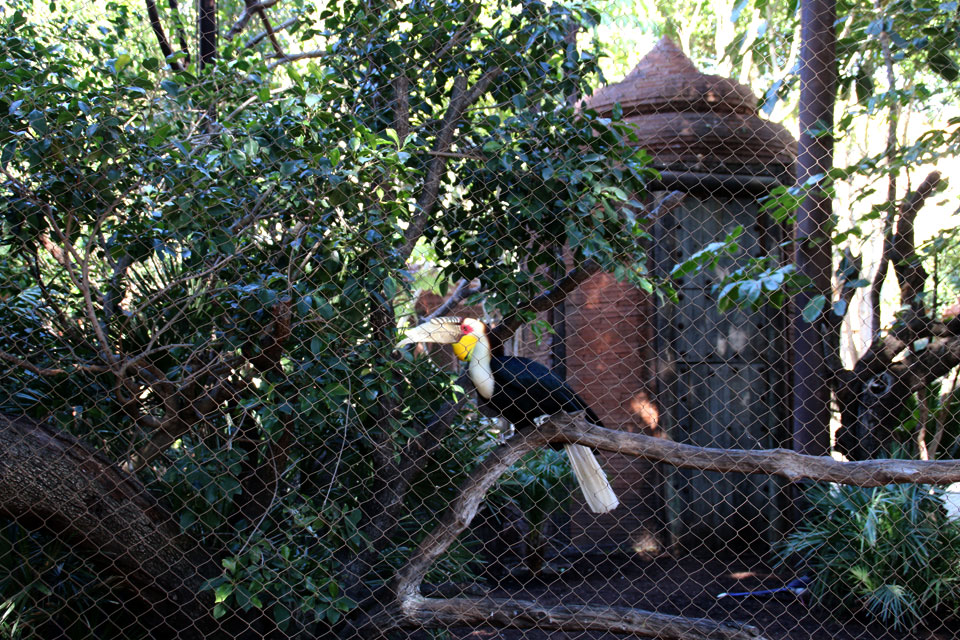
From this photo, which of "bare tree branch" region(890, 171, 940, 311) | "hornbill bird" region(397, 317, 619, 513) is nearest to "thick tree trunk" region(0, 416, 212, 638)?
"hornbill bird" region(397, 317, 619, 513)

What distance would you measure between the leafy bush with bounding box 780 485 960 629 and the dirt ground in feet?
0.27

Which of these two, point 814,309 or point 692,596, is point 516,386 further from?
point 692,596

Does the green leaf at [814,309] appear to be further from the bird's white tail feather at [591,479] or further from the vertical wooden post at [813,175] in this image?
the bird's white tail feather at [591,479]

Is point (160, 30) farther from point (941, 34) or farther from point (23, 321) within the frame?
point (941, 34)

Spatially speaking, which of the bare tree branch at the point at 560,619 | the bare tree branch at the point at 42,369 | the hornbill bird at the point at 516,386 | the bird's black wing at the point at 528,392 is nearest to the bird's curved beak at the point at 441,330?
the hornbill bird at the point at 516,386

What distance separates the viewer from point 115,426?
247cm

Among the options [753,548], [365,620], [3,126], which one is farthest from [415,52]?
[753,548]

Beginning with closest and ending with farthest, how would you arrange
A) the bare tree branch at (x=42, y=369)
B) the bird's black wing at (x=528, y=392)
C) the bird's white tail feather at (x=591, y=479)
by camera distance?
the bare tree branch at (x=42, y=369), the bird's black wing at (x=528, y=392), the bird's white tail feather at (x=591, y=479)

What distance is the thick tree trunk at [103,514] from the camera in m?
2.09

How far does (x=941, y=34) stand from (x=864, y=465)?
1.72 meters

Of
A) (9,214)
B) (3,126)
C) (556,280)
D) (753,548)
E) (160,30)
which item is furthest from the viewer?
(753,548)

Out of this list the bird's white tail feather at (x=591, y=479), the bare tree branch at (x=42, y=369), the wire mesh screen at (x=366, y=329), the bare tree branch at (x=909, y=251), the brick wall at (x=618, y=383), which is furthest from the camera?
the brick wall at (x=618, y=383)

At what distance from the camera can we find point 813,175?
2.99 metres

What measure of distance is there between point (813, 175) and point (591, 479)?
1.47 meters
